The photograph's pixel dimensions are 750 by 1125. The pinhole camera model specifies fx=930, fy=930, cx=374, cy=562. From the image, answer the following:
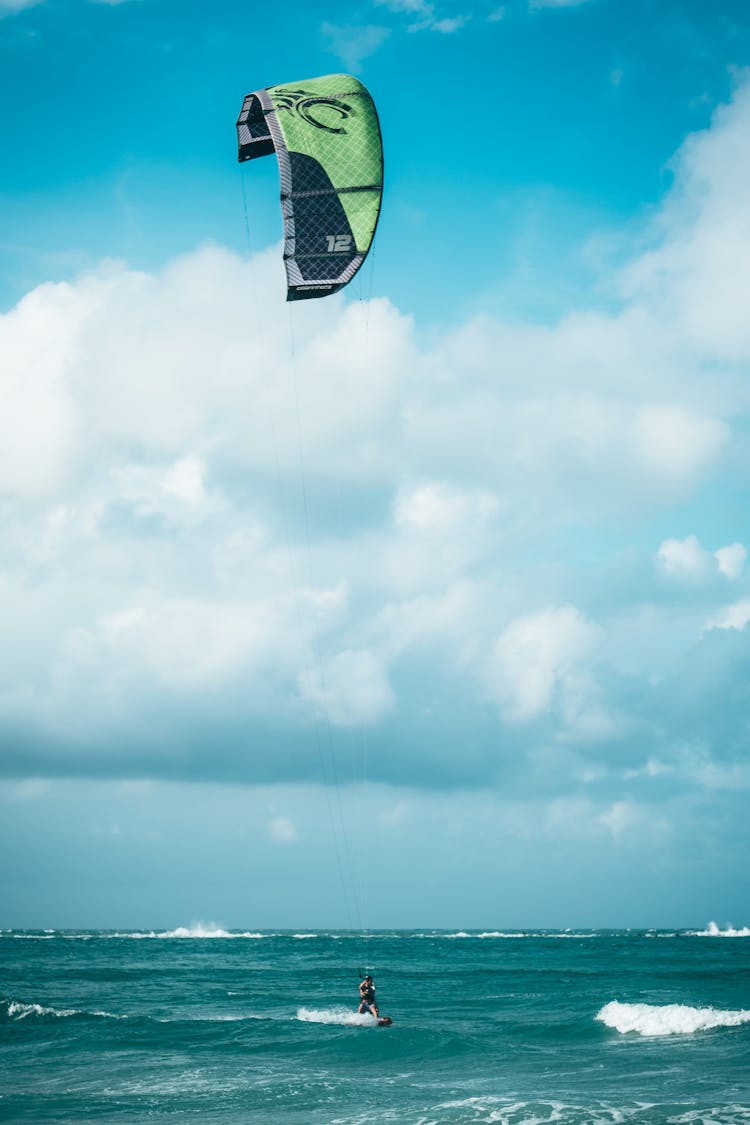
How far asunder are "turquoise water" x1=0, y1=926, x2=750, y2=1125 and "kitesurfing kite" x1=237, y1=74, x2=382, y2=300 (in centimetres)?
1319

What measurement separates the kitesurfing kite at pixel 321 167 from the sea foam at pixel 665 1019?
63.7 feet

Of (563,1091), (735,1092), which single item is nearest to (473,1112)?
(563,1091)

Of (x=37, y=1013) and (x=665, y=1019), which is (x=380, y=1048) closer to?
(x=665, y=1019)

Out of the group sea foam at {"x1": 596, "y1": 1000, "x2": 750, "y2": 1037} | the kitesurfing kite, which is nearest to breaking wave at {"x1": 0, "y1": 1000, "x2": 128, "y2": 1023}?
sea foam at {"x1": 596, "y1": 1000, "x2": 750, "y2": 1037}

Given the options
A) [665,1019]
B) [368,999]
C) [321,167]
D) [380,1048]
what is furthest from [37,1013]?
[321,167]

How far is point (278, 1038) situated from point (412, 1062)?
4.72m

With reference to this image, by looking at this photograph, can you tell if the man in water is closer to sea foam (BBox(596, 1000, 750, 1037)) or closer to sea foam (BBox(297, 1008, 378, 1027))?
sea foam (BBox(297, 1008, 378, 1027))

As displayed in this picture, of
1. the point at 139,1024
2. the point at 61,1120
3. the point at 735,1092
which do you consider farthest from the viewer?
the point at 139,1024

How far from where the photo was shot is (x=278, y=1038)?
→ 889 inches

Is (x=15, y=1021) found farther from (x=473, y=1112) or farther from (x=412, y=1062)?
(x=473, y=1112)

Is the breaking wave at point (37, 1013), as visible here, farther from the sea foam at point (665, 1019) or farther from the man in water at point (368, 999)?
the sea foam at point (665, 1019)

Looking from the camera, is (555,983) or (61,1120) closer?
(61,1120)

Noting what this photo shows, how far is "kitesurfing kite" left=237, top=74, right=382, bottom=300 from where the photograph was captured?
1475cm

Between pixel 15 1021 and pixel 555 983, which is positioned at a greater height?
pixel 15 1021
